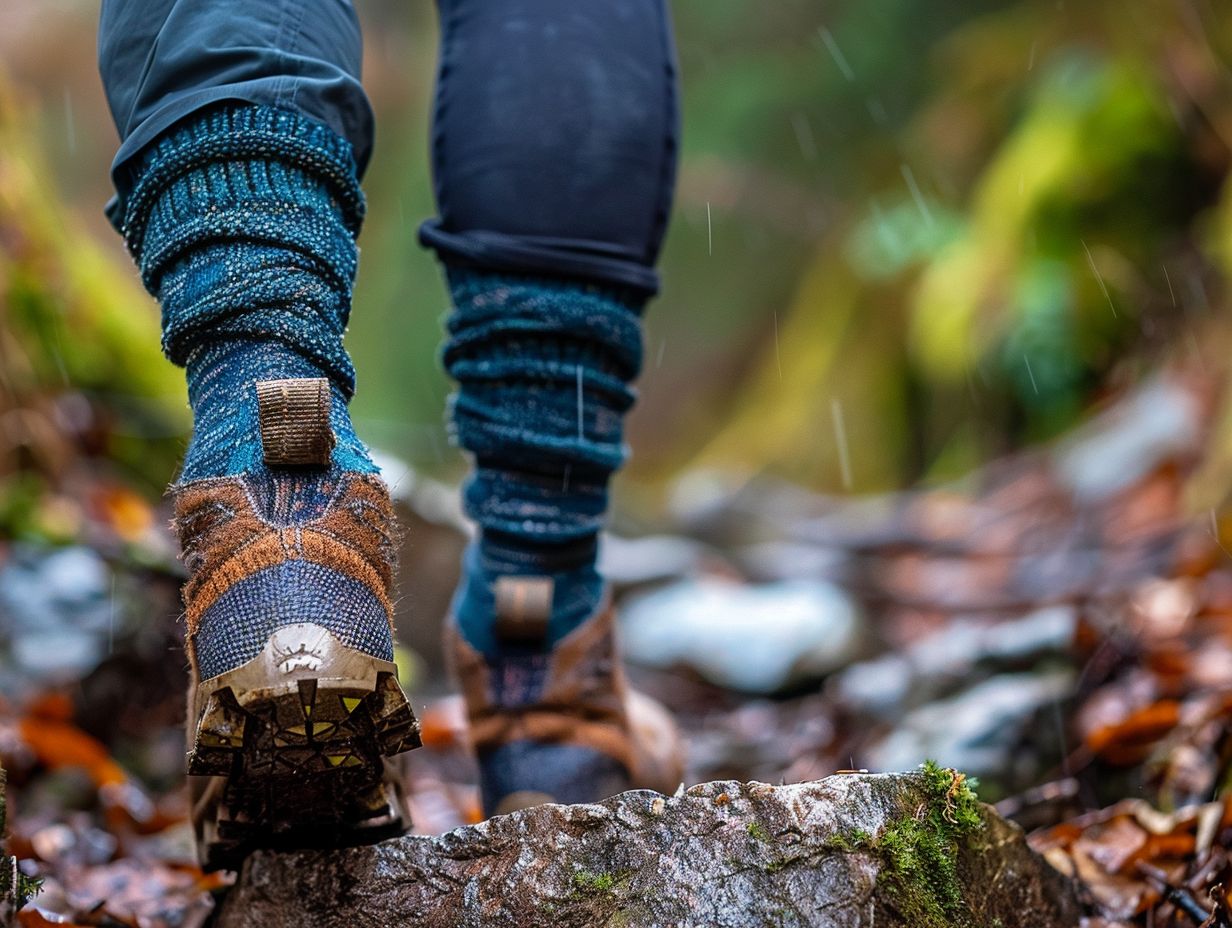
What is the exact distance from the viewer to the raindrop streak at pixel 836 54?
7.76 m

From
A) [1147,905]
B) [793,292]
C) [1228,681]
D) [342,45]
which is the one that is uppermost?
[793,292]

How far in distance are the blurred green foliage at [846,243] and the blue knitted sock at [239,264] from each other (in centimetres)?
247

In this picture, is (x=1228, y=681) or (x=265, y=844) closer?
(x=265, y=844)

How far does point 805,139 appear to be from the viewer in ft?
26.5

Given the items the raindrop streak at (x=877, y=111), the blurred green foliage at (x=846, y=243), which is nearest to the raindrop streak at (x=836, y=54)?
the blurred green foliage at (x=846, y=243)

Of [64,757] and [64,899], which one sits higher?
[64,757]

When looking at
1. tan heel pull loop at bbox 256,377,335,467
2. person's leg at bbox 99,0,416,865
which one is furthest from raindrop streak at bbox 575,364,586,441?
tan heel pull loop at bbox 256,377,335,467

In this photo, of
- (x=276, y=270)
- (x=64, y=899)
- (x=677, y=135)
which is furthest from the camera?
(x=677, y=135)

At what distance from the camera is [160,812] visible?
2.42 meters

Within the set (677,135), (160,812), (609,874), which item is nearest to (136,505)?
(160,812)

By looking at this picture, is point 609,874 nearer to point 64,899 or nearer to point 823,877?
point 823,877

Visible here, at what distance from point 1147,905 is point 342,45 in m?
1.43

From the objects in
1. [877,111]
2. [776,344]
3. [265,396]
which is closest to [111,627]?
[265,396]

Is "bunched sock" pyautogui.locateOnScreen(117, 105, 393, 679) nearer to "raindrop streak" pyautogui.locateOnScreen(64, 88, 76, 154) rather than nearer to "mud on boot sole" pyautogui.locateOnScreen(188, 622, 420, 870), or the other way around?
"mud on boot sole" pyautogui.locateOnScreen(188, 622, 420, 870)
